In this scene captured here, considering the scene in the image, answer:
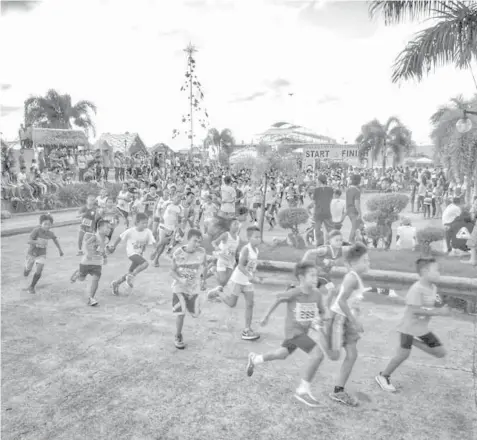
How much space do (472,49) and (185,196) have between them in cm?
741

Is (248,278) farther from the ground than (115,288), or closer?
farther from the ground

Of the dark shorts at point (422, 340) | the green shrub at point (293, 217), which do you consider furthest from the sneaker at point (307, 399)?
the green shrub at point (293, 217)

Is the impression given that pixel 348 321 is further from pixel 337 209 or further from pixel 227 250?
pixel 337 209

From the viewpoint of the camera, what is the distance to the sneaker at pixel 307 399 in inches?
166

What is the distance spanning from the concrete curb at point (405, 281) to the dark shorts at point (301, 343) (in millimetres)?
4537

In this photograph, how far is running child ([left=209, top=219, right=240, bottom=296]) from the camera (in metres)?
7.03

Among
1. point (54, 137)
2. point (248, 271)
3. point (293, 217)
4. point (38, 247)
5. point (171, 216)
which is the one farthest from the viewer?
point (54, 137)

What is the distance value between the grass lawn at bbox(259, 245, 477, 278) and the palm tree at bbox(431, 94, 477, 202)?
29.5 feet

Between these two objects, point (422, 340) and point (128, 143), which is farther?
point (128, 143)

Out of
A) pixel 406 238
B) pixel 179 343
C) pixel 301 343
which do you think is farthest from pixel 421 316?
pixel 406 238

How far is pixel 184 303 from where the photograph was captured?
5605 millimetres

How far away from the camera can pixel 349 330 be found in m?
4.35

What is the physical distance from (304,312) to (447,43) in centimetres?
894

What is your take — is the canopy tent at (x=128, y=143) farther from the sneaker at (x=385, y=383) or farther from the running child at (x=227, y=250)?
the sneaker at (x=385, y=383)
